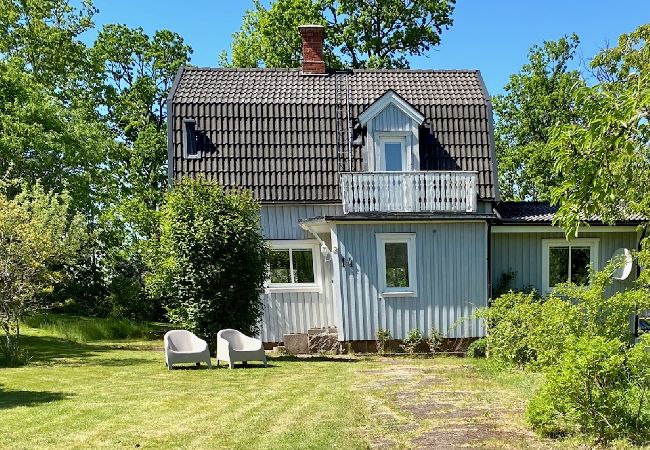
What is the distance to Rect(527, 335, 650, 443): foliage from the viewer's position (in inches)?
262

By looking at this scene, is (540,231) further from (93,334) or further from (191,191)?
(93,334)

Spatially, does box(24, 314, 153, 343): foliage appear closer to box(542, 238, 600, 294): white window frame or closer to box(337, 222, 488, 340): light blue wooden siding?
box(337, 222, 488, 340): light blue wooden siding

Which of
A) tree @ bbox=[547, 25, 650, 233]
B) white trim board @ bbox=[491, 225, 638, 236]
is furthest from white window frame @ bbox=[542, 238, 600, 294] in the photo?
tree @ bbox=[547, 25, 650, 233]

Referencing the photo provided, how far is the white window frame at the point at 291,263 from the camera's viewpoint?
17859mm

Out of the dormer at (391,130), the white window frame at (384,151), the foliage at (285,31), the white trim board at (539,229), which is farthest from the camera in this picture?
the foliage at (285,31)

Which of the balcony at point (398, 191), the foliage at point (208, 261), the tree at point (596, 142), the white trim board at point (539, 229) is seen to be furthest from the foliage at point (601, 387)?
the white trim board at point (539, 229)

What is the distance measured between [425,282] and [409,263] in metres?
0.65

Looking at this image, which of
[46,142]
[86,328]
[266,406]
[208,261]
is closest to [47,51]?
[46,142]

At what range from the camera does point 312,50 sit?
68.2ft

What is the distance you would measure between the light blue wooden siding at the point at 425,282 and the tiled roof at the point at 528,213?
1.31 metres

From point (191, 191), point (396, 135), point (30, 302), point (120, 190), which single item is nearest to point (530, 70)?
point (396, 135)

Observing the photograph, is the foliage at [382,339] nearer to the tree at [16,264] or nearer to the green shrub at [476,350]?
the green shrub at [476,350]

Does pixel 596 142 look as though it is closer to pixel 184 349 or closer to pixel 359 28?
pixel 184 349

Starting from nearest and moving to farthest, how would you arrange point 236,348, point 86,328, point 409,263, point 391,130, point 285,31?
point 236,348, point 409,263, point 391,130, point 86,328, point 285,31
